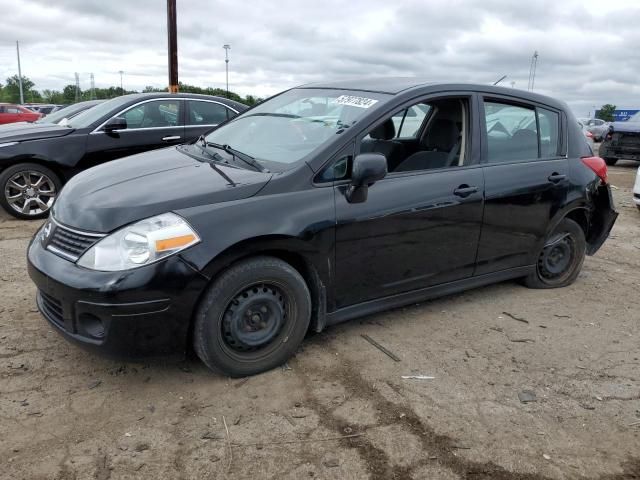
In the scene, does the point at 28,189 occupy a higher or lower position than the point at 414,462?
higher

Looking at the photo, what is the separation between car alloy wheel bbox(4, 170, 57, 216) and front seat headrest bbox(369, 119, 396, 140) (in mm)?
4475

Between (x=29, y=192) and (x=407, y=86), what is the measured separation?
5.07 meters

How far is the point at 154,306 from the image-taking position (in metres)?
2.78

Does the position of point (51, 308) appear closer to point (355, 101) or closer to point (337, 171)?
point (337, 171)

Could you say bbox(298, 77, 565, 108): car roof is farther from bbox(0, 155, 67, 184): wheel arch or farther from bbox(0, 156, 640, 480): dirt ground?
bbox(0, 155, 67, 184): wheel arch

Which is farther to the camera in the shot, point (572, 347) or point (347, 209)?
point (572, 347)

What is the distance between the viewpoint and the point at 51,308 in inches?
120

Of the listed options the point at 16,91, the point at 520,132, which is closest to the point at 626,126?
the point at 520,132

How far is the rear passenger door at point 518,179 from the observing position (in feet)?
→ 13.4

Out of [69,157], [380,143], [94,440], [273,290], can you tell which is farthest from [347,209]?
[69,157]

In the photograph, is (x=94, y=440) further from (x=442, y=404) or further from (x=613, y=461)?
(x=613, y=461)

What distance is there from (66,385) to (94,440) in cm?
59

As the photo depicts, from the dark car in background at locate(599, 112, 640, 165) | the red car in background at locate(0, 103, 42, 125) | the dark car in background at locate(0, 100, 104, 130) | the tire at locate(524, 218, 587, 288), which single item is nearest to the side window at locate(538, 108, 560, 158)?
the tire at locate(524, 218, 587, 288)

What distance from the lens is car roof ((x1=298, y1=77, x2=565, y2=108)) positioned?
3.82 meters
